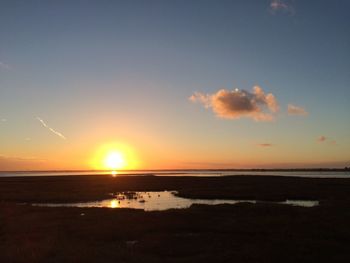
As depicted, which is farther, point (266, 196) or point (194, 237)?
point (266, 196)

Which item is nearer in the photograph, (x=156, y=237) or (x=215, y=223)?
(x=156, y=237)

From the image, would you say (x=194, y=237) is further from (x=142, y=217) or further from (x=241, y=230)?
(x=142, y=217)

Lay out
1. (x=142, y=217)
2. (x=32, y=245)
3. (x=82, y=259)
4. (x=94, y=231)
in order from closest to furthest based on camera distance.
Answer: (x=82, y=259) → (x=32, y=245) → (x=94, y=231) → (x=142, y=217)

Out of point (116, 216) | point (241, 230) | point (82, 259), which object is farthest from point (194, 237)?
point (116, 216)

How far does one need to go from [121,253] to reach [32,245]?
4.98m

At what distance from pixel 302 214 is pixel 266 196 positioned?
68.9 ft

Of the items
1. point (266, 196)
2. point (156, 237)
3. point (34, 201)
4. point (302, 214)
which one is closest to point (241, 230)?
point (156, 237)

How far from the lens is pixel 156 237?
79.0 feet

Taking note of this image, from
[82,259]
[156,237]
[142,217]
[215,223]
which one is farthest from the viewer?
[142,217]

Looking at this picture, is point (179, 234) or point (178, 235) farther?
point (179, 234)

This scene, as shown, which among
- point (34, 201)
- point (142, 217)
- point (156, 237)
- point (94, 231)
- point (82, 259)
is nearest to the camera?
point (82, 259)

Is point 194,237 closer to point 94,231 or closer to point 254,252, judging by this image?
point 254,252

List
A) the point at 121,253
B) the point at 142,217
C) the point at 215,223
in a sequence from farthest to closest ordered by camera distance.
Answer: the point at 142,217
the point at 215,223
the point at 121,253

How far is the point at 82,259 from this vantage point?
18.2 meters
